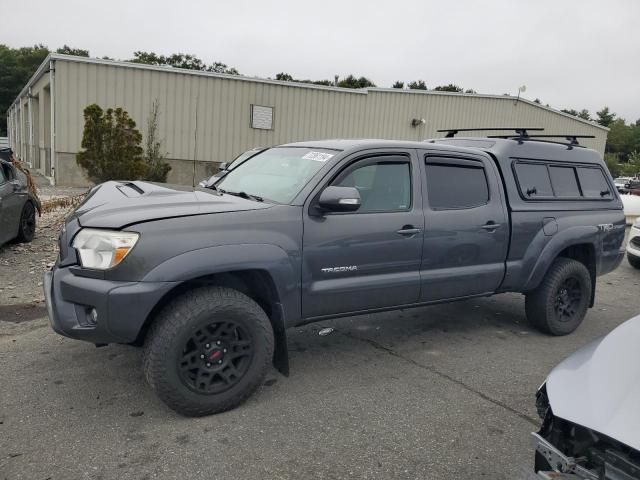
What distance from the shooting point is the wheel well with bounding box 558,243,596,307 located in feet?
17.6

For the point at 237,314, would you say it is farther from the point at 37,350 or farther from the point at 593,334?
the point at 593,334

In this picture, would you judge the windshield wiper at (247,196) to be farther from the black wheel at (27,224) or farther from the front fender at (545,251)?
the black wheel at (27,224)

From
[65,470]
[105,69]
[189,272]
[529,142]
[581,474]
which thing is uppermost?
[105,69]

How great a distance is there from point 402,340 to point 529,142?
2309mm

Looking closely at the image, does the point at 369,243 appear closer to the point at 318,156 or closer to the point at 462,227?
the point at 318,156

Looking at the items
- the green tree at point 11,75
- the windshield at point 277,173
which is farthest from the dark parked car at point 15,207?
the green tree at point 11,75

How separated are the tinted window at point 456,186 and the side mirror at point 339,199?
0.97 meters

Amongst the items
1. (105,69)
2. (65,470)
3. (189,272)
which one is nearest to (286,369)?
(189,272)

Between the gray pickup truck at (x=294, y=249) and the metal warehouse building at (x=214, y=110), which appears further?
the metal warehouse building at (x=214, y=110)

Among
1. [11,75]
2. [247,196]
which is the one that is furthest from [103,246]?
[11,75]

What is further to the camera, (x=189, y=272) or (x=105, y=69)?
(x=105, y=69)

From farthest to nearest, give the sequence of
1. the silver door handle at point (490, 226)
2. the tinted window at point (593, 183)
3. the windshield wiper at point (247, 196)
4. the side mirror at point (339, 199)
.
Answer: the tinted window at point (593, 183) < the silver door handle at point (490, 226) < the windshield wiper at point (247, 196) < the side mirror at point (339, 199)

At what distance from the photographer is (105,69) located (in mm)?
15898

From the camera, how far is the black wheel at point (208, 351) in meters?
3.05
